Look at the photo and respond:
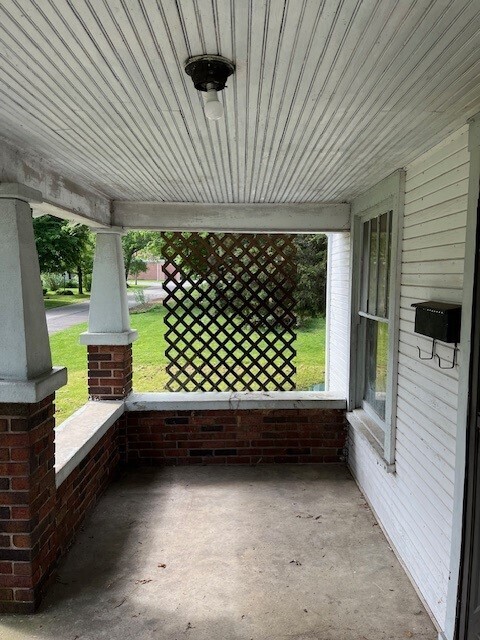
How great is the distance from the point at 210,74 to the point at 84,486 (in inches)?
108

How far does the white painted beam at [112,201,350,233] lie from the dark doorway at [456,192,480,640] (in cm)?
220

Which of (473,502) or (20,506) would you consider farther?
(20,506)

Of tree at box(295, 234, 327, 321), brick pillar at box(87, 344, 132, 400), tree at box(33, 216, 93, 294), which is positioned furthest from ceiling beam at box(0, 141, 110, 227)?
tree at box(295, 234, 327, 321)

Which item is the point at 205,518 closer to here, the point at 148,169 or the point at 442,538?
the point at 442,538

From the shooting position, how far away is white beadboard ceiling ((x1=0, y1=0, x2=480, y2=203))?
114 centimetres

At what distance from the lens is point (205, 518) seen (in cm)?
315

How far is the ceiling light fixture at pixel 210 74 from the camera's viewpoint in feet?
4.47

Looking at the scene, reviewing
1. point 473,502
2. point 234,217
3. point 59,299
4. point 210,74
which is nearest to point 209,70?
point 210,74

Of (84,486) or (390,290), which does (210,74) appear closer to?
(390,290)

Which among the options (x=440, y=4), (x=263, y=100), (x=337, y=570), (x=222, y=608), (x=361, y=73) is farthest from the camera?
(x=337, y=570)

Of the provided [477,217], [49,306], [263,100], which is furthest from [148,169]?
[49,306]

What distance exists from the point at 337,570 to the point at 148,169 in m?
2.61

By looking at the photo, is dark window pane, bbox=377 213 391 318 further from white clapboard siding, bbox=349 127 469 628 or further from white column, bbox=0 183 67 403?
white column, bbox=0 183 67 403

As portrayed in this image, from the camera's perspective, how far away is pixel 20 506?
87.4 inches
